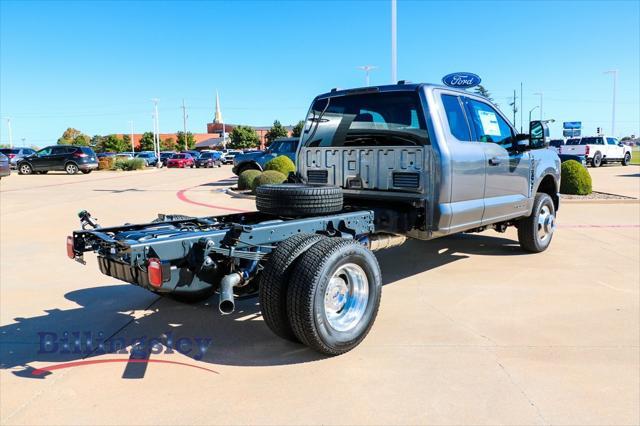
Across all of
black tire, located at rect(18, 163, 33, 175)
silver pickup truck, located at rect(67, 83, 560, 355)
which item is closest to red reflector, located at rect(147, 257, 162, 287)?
silver pickup truck, located at rect(67, 83, 560, 355)

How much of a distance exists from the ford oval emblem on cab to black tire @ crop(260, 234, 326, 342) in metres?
6.50

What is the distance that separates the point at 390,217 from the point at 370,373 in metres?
1.85

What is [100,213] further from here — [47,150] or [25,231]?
[47,150]

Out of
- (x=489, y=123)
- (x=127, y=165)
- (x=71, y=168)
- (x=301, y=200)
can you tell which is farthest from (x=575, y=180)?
(x=127, y=165)

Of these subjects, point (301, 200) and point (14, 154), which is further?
point (14, 154)

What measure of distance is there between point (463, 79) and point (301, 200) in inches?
239

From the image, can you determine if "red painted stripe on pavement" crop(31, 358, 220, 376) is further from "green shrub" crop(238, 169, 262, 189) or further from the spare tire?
"green shrub" crop(238, 169, 262, 189)

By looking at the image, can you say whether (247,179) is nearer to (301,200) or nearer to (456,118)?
(456,118)

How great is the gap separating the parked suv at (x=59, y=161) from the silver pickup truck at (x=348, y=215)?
2622cm

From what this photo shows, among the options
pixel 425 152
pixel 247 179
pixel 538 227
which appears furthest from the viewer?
pixel 247 179

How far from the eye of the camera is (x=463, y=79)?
9.20 meters

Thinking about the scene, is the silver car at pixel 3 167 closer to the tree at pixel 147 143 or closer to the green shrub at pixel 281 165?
the green shrub at pixel 281 165

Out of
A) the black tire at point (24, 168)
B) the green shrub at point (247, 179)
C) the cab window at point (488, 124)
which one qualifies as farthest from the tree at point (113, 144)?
the cab window at point (488, 124)

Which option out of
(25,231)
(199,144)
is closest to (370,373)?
(25,231)
